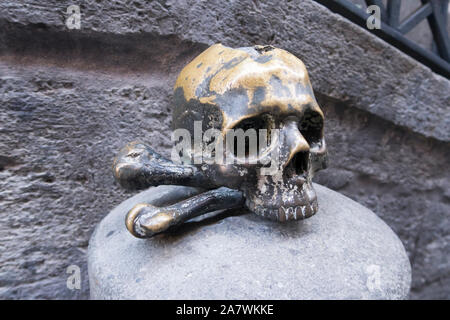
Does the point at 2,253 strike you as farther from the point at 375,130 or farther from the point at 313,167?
the point at 375,130

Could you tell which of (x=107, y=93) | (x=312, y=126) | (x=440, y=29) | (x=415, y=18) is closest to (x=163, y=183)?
(x=312, y=126)

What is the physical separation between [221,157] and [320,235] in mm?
275

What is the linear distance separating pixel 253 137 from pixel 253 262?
246mm

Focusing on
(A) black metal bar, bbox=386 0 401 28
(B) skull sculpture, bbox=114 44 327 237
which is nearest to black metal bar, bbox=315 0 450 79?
(A) black metal bar, bbox=386 0 401 28

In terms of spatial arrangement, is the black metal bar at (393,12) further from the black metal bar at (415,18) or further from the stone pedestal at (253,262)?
the stone pedestal at (253,262)

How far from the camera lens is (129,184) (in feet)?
2.43

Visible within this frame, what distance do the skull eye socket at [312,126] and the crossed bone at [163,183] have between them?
0.20 meters

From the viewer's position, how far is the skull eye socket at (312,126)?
0.76m

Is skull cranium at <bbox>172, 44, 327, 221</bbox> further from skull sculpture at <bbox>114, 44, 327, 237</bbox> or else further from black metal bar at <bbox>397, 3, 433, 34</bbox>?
black metal bar at <bbox>397, 3, 433, 34</bbox>

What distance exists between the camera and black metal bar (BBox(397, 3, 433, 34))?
54.4 inches

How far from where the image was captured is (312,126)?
789mm

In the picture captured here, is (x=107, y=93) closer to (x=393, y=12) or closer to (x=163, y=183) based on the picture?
(x=163, y=183)
